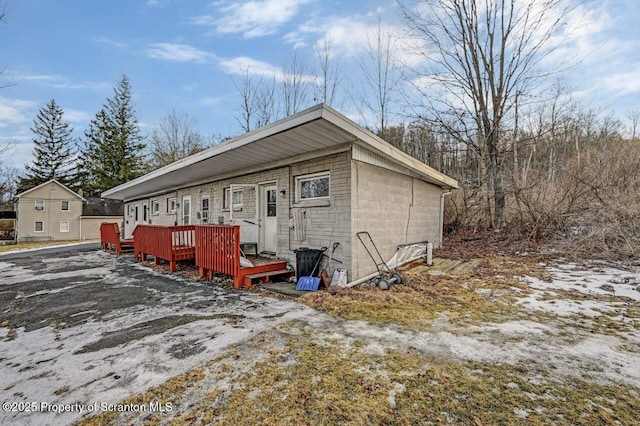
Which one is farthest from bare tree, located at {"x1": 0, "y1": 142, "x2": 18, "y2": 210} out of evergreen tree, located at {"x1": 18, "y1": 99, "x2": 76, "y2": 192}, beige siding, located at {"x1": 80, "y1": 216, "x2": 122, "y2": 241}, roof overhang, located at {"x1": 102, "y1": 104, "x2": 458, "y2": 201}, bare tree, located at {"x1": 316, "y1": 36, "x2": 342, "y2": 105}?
roof overhang, located at {"x1": 102, "y1": 104, "x2": 458, "y2": 201}

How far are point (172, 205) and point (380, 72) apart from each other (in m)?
12.6

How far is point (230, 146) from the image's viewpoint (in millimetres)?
6020

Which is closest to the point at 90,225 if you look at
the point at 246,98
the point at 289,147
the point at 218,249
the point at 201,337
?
the point at 246,98

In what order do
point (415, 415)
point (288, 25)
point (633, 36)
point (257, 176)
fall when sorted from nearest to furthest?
point (415, 415) < point (257, 176) < point (633, 36) < point (288, 25)

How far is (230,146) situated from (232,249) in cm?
210

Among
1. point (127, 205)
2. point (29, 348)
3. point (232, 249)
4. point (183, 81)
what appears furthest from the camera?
point (127, 205)

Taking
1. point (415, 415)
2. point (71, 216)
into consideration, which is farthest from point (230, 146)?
point (71, 216)

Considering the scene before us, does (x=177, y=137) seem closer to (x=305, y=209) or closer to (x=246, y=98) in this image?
(x=246, y=98)

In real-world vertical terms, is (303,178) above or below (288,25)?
below

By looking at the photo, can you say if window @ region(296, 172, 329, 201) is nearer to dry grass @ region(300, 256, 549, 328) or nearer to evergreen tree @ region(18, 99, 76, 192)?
dry grass @ region(300, 256, 549, 328)

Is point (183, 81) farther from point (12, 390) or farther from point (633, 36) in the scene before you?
point (633, 36)

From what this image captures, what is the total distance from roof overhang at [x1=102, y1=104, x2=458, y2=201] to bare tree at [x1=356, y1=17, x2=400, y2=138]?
847cm

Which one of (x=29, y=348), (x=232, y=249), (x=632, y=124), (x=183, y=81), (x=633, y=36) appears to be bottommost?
(x=29, y=348)

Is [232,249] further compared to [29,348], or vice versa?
[232,249]
